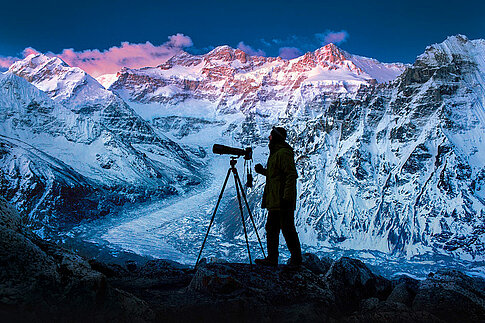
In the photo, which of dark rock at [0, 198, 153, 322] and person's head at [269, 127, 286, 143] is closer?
dark rock at [0, 198, 153, 322]

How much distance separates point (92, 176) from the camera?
160125mm

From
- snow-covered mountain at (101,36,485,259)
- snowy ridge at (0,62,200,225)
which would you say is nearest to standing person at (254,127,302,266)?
snow-covered mountain at (101,36,485,259)

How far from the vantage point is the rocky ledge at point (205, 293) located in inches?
201

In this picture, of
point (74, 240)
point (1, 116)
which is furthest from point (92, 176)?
point (1, 116)

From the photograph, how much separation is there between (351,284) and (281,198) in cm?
356

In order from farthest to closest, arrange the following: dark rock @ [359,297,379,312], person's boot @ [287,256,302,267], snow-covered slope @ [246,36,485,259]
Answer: snow-covered slope @ [246,36,485,259], person's boot @ [287,256,302,267], dark rock @ [359,297,379,312]

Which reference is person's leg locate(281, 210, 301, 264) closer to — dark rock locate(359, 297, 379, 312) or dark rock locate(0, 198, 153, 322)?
dark rock locate(359, 297, 379, 312)

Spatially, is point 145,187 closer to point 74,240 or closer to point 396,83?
point 74,240

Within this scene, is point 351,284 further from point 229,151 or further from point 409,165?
point 409,165

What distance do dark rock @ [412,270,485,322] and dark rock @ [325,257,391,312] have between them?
1513 mm

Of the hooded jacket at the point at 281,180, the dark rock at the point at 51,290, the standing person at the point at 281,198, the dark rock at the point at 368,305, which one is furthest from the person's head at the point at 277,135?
the dark rock at the point at 51,290

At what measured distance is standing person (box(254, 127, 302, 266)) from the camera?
8063mm

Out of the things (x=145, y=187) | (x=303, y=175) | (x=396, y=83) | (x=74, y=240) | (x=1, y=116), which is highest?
(x=396, y=83)

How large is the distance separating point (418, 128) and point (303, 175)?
50.5 meters
